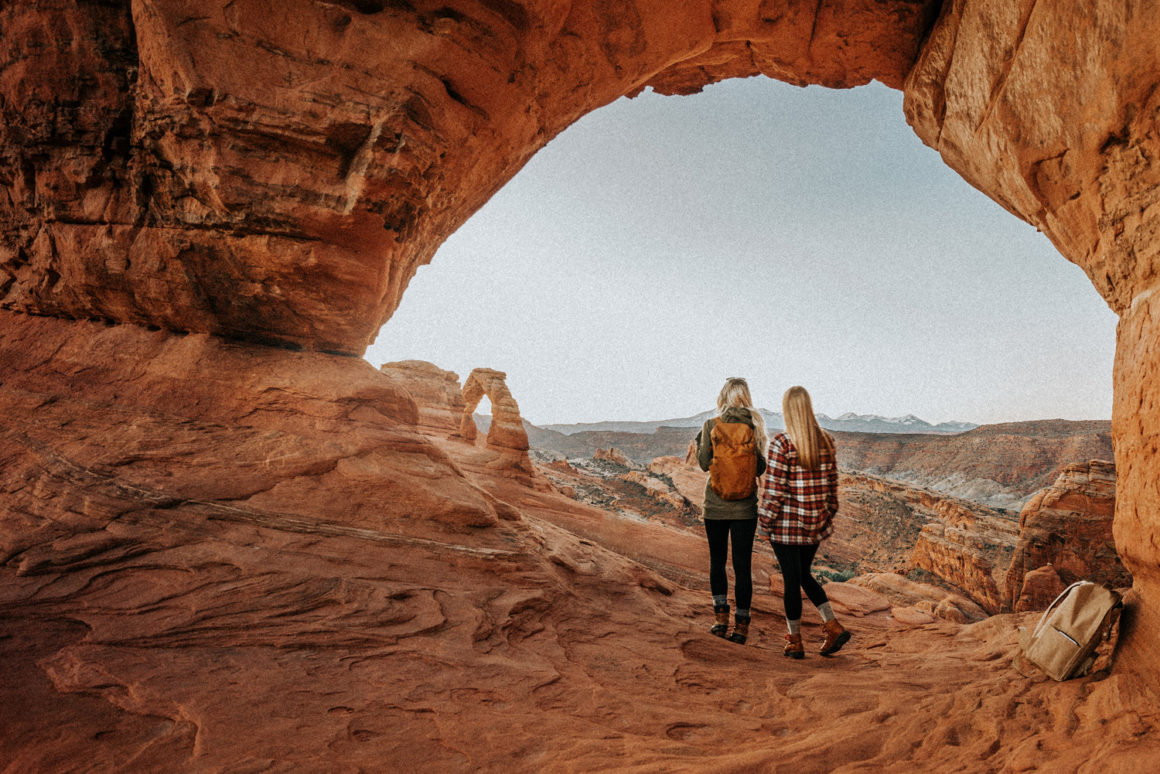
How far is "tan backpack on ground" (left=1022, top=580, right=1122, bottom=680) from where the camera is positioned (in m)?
3.07

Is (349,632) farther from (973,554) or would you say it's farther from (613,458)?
(613,458)

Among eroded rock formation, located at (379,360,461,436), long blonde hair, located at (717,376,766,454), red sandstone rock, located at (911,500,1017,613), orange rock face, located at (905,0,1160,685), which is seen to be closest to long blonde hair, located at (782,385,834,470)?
long blonde hair, located at (717,376,766,454)

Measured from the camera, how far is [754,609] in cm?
643

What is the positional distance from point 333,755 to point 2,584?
288 cm

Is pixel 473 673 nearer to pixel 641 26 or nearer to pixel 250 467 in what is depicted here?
pixel 250 467

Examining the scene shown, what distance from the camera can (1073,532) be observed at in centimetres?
1088

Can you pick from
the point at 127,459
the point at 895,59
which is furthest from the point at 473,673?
the point at 895,59

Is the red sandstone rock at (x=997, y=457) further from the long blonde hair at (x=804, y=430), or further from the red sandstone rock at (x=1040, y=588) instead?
the long blonde hair at (x=804, y=430)

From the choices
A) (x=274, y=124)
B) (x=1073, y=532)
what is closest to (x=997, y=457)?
(x=1073, y=532)

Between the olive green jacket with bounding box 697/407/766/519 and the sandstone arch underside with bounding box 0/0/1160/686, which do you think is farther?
the olive green jacket with bounding box 697/407/766/519

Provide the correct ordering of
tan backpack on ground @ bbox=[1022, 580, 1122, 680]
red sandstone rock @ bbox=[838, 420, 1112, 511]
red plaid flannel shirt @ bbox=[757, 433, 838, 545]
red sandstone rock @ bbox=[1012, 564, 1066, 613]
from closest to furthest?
tan backpack on ground @ bbox=[1022, 580, 1122, 680] < red plaid flannel shirt @ bbox=[757, 433, 838, 545] < red sandstone rock @ bbox=[1012, 564, 1066, 613] < red sandstone rock @ bbox=[838, 420, 1112, 511]

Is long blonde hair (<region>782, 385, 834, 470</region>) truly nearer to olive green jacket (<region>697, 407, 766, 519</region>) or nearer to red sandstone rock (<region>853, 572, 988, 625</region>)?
olive green jacket (<region>697, 407, 766, 519</region>)

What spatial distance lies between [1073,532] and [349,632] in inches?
586

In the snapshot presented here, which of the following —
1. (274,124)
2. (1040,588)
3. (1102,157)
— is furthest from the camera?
(1040,588)
